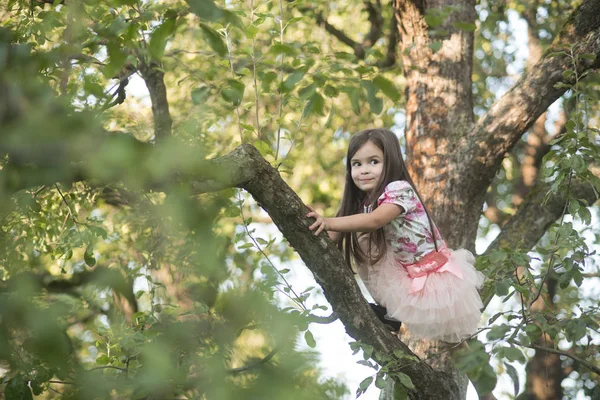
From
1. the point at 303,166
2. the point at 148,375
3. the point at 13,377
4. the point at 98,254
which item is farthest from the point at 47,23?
the point at 303,166

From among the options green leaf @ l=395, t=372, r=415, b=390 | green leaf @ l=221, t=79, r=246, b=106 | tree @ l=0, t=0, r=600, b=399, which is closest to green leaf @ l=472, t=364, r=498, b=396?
tree @ l=0, t=0, r=600, b=399

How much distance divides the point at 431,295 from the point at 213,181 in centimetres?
215

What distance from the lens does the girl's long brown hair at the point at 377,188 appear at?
3260mm

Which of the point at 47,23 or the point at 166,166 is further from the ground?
the point at 47,23

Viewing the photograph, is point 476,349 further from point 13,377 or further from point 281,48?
point 13,377

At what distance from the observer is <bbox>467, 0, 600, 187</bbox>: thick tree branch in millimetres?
3711

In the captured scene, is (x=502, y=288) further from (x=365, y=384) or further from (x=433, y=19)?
(x=433, y=19)

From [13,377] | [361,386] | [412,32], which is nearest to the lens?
[13,377]

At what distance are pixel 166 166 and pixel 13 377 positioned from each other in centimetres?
58

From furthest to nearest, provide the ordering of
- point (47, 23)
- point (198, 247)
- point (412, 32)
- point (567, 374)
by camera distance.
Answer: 1. point (567, 374)
2. point (412, 32)
3. point (47, 23)
4. point (198, 247)

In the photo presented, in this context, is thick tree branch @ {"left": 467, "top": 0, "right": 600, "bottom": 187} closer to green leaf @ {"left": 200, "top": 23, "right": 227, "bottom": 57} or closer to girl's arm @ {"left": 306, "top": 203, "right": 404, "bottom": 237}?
girl's arm @ {"left": 306, "top": 203, "right": 404, "bottom": 237}

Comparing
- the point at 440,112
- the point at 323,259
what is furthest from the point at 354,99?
the point at 440,112

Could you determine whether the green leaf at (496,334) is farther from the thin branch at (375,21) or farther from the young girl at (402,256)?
the thin branch at (375,21)

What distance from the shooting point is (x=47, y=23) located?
7.51 feet
